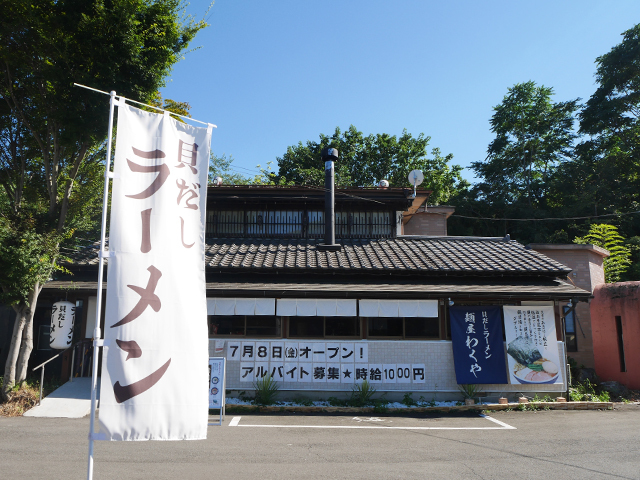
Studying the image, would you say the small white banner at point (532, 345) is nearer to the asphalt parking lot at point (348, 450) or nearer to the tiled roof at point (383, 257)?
the tiled roof at point (383, 257)

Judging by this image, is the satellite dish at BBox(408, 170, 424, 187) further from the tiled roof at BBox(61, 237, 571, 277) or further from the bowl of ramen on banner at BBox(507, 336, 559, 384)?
the bowl of ramen on banner at BBox(507, 336, 559, 384)

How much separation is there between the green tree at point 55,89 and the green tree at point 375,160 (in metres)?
22.3

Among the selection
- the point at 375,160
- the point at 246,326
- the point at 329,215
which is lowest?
the point at 246,326

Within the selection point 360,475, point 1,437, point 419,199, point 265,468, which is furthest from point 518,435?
point 419,199

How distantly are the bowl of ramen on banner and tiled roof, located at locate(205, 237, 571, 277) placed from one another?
2.11 meters

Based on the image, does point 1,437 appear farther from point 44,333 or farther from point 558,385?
point 558,385

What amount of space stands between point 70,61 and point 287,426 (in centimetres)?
1003

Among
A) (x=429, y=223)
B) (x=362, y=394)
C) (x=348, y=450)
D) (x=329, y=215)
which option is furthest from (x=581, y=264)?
(x=348, y=450)

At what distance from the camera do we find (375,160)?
114 ft

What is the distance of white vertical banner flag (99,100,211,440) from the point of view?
13.5 feet

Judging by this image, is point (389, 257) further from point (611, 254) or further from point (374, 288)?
point (611, 254)

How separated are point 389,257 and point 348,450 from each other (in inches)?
287

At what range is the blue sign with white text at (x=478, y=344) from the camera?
1202 cm

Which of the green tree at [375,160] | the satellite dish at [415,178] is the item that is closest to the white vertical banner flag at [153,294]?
the satellite dish at [415,178]
